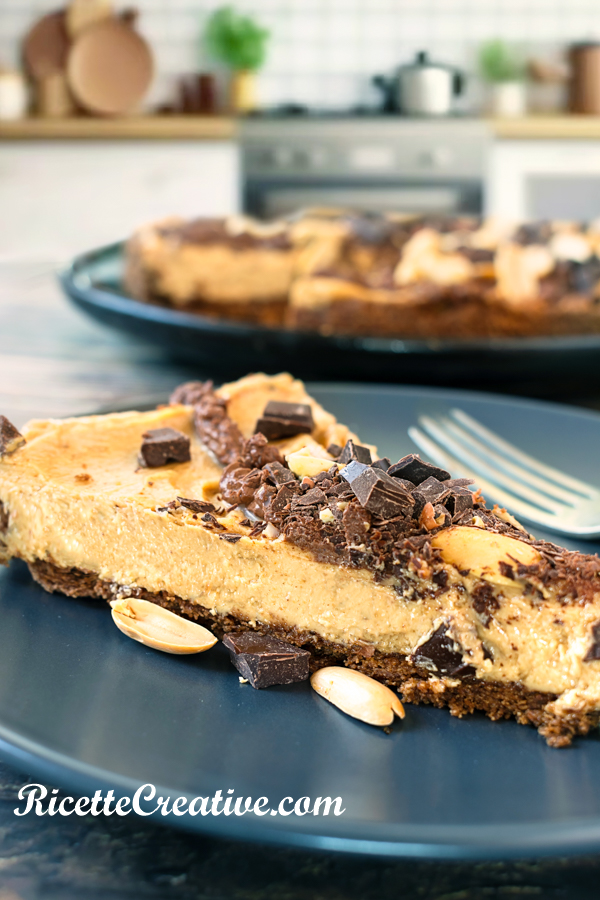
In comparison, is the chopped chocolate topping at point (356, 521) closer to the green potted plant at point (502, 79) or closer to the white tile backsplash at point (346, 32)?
the green potted plant at point (502, 79)

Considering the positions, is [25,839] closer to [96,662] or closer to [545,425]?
[96,662]

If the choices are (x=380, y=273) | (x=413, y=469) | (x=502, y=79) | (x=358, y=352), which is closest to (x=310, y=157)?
(x=502, y=79)

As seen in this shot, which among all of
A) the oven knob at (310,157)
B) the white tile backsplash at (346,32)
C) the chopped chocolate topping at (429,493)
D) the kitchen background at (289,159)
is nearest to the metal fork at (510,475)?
the chopped chocolate topping at (429,493)

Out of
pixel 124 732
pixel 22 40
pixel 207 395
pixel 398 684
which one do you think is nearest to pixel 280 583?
pixel 398 684

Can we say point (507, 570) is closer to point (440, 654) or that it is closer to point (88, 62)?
point (440, 654)

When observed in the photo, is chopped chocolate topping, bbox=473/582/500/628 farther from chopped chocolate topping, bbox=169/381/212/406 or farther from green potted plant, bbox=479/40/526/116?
green potted plant, bbox=479/40/526/116

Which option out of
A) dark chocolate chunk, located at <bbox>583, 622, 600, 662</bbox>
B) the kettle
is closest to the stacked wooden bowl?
the kettle
